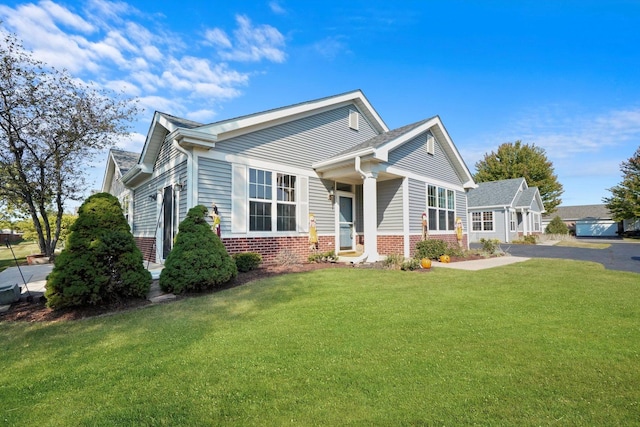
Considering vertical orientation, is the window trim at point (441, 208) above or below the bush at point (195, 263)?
above

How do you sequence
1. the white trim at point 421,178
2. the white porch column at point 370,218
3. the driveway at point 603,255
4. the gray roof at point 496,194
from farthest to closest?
the gray roof at point 496,194, the white trim at point 421,178, the driveway at point 603,255, the white porch column at point 370,218

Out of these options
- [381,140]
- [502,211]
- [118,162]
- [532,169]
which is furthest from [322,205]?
[532,169]

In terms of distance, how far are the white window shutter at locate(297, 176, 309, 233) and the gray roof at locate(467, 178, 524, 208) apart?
21.7 m

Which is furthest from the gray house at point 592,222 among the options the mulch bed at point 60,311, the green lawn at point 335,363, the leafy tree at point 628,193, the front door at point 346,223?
the mulch bed at point 60,311

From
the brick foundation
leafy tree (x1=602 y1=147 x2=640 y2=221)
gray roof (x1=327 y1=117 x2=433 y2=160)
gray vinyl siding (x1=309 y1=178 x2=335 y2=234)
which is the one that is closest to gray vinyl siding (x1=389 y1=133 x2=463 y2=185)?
gray roof (x1=327 y1=117 x2=433 y2=160)

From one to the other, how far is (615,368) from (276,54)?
12.7 metres

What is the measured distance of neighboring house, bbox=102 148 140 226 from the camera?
15833 mm

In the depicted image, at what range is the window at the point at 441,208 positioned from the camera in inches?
535

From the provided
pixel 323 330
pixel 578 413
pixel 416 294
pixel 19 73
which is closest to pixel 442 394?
pixel 578 413

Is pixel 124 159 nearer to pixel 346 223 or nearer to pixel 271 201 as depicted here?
pixel 271 201

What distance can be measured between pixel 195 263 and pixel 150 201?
7.69 m

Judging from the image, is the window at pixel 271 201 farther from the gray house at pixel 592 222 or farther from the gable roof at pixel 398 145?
the gray house at pixel 592 222

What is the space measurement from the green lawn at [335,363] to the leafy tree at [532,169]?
4311cm

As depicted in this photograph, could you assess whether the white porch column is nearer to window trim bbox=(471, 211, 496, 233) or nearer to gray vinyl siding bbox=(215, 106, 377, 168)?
gray vinyl siding bbox=(215, 106, 377, 168)
